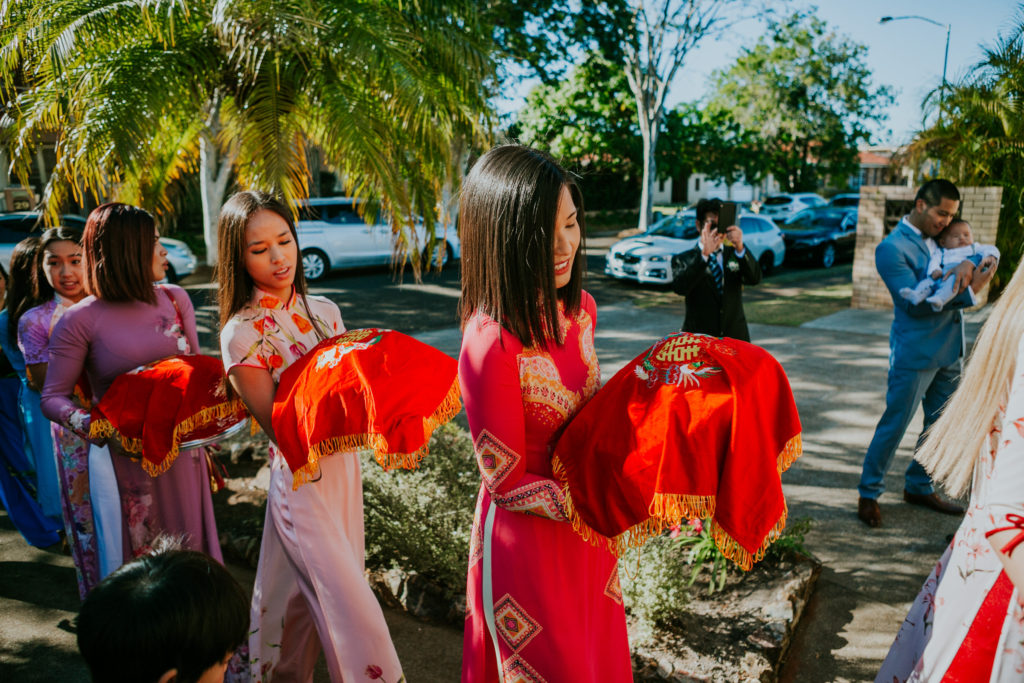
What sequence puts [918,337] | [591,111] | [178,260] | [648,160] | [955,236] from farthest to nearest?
[591,111]
[648,160]
[178,260]
[955,236]
[918,337]

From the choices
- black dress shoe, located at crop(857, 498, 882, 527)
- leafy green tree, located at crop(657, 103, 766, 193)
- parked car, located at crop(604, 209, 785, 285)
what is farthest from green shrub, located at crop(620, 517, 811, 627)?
leafy green tree, located at crop(657, 103, 766, 193)

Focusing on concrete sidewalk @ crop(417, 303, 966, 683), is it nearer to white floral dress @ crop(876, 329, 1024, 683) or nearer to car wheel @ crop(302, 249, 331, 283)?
white floral dress @ crop(876, 329, 1024, 683)

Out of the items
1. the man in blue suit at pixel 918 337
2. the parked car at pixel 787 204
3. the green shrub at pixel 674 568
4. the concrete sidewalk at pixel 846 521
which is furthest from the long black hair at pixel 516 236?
the parked car at pixel 787 204

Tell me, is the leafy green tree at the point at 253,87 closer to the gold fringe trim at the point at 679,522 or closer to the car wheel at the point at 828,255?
the gold fringe trim at the point at 679,522

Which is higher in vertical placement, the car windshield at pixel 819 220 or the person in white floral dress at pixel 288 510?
the car windshield at pixel 819 220

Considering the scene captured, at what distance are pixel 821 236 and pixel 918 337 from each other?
15176 millimetres

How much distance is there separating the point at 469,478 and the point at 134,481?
6.30 feet

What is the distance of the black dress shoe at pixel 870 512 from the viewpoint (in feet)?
13.9

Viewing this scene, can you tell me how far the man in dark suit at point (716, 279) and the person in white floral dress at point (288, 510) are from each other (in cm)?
295

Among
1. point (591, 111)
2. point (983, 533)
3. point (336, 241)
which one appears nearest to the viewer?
point (983, 533)

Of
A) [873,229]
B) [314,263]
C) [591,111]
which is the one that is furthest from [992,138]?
[591,111]

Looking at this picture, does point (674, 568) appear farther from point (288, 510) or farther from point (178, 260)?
point (178, 260)

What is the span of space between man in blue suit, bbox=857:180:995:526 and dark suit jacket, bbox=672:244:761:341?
0.83m

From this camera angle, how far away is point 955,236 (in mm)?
4250
